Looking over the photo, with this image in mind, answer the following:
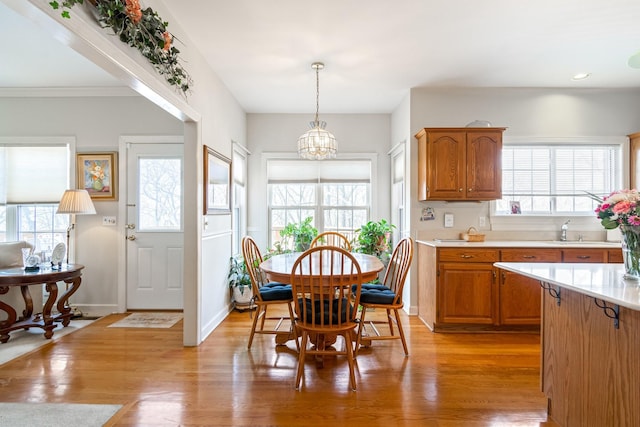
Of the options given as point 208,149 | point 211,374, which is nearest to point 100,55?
point 208,149

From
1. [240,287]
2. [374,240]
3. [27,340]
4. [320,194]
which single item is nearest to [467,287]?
[374,240]

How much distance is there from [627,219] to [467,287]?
6.09 ft

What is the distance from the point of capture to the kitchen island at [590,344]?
1376 mm

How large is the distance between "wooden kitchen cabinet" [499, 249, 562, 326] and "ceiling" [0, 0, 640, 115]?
1.92m

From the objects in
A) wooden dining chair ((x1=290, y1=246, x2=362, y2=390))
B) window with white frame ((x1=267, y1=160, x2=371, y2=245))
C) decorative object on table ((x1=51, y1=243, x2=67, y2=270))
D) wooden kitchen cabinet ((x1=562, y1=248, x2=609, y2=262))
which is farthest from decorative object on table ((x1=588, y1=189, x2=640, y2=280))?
decorative object on table ((x1=51, y1=243, x2=67, y2=270))

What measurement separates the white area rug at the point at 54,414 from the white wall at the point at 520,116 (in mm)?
3145

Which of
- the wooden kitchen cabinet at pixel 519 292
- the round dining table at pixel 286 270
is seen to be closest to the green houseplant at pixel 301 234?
the round dining table at pixel 286 270

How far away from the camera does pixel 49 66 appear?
10.8 ft

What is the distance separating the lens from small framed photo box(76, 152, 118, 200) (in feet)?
12.7

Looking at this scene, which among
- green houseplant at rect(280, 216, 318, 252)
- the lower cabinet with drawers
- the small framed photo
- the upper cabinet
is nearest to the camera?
the lower cabinet with drawers

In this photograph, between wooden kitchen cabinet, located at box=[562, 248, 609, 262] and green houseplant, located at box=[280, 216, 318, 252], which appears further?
green houseplant, located at box=[280, 216, 318, 252]

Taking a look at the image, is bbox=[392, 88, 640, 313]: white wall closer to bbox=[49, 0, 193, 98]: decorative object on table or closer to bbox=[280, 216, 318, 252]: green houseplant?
bbox=[280, 216, 318, 252]: green houseplant

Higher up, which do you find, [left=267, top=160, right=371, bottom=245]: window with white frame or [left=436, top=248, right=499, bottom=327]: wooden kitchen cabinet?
[left=267, top=160, right=371, bottom=245]: window with white frame

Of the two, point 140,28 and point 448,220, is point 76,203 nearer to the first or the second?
point 140,28
